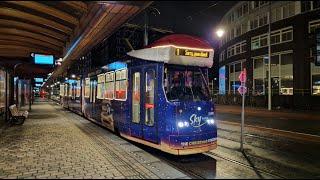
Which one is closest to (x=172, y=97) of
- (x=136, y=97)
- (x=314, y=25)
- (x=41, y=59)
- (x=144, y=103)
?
(x=144, y=103)

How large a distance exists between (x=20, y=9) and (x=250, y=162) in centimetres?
723

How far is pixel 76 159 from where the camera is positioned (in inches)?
328

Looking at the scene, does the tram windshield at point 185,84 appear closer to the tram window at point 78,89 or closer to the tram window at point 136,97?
the tram window at point 136,97

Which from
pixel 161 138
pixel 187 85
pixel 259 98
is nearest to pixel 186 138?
pixel 161 138

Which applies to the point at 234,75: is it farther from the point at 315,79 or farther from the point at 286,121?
the point at 286,121

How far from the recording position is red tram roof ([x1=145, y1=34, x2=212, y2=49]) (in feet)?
29.9

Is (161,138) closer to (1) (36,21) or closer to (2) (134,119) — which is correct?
(2) (134,119)

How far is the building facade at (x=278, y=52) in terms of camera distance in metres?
35.7

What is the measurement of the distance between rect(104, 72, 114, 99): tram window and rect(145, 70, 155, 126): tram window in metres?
3.52

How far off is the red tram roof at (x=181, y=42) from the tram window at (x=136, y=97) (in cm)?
135

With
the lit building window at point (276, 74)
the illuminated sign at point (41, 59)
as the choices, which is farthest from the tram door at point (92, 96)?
the lit building window at point (276, 74)

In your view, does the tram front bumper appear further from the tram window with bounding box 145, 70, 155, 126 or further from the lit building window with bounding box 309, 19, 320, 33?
the lit building window with bounding box 309, 19, 320, 33

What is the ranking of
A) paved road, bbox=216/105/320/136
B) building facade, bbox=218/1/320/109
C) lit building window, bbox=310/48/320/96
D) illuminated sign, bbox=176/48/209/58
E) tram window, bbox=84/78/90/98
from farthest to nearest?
1. building facade, bbox=218/1/320/109
2. lit building window, bbox=310/48/320/96
3. tram window, bbox=84/78/90/98
4. paved road, bbox=216/105/320/136
5. illuminated sign, bbox=176/48/209/58

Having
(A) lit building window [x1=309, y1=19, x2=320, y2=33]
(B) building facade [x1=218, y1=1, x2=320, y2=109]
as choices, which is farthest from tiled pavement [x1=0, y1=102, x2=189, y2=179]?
(A) lit building window [x1=309, y1=19, x2=320, y2=33]
